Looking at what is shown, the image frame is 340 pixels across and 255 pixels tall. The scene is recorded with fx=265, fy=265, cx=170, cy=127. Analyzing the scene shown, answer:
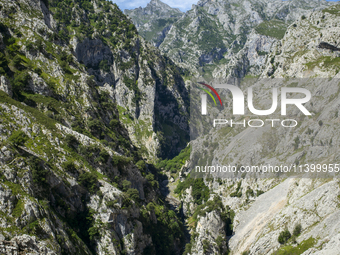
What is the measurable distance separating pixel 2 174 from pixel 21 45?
2548 inches

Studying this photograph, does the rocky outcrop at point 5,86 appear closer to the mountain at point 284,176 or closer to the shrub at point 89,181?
the shrub at point 89,181

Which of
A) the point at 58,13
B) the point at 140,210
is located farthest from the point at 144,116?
the point at 140,210

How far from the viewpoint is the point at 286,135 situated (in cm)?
10312

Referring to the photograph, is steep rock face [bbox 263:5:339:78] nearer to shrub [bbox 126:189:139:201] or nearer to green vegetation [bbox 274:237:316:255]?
green vegetation [bbox 274:237:316:255]

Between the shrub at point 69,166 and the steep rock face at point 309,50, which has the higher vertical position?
the steep rock face at point 309,50

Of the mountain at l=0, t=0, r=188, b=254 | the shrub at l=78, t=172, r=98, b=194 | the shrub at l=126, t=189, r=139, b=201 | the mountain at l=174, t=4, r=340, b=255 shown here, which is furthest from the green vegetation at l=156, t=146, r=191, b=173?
the shrub at l=78, t=172, r=98, b=194

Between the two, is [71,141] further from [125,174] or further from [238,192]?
[238,192]

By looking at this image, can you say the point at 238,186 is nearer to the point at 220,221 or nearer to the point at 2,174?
the point at 220,221

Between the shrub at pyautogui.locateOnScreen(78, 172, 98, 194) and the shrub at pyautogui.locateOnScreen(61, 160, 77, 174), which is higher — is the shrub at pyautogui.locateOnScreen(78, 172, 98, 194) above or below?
below

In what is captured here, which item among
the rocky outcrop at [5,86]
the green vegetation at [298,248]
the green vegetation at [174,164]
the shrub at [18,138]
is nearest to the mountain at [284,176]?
the green vegetation at [298,248]

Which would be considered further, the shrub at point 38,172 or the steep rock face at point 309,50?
the steep rock face at point 309,50

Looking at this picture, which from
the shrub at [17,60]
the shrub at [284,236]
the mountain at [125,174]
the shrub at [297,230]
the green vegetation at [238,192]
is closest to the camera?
the mountain at [125,174]

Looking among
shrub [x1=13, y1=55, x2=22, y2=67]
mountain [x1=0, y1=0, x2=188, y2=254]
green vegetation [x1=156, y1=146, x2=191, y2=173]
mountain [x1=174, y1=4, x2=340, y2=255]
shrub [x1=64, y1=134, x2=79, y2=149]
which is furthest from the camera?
green vegetation [x1=156, y1=146, x2=191, y2=173]

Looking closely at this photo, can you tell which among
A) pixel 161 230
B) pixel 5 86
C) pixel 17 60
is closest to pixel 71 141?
pixel 5 86
